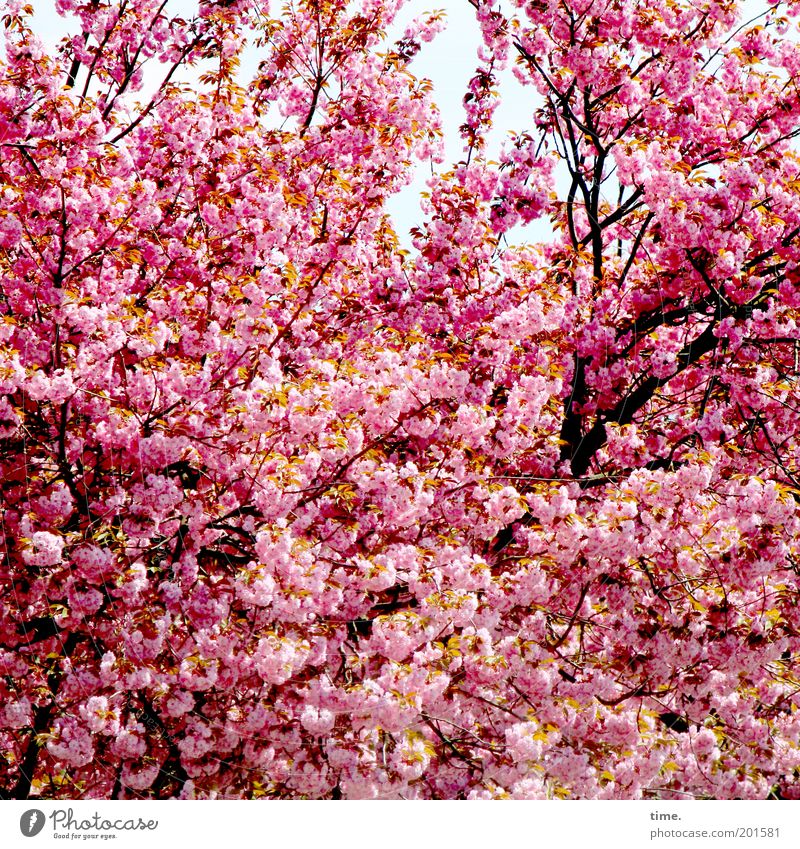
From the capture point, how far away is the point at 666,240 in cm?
726

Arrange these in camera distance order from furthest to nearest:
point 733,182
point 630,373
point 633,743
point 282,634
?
point 630,373, point 733,182, point 633,743, point 282,634

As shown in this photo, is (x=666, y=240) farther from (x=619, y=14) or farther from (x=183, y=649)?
(x=183, y=649)

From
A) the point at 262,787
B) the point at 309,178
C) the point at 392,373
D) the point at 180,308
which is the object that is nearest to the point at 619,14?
the point at 309,178

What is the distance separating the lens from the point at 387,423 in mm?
6711

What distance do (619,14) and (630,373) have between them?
291 cm

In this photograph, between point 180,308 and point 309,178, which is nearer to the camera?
point 180,308

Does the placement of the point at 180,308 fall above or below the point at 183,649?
above

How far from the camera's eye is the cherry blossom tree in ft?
19.5

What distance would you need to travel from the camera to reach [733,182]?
698cm

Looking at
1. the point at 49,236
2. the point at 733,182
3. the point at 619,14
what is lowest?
the point at 49,236

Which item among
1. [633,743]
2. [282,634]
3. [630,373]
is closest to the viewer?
[282,634]

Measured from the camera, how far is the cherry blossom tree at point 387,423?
5.94m

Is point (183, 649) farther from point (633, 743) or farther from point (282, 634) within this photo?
point (633, 743)

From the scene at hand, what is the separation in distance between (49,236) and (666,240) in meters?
4.28
